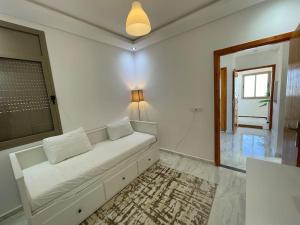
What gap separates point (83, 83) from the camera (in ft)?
8.06

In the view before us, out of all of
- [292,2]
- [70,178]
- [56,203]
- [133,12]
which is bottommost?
[56,203]

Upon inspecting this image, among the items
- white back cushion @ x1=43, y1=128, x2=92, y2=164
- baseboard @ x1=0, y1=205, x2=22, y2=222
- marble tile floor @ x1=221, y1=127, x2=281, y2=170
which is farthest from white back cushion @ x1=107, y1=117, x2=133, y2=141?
marble tile floor @ x1=221, y1=127, x2=281, y2=170

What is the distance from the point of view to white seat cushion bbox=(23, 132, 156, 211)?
1.37m

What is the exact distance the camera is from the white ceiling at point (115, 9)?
183 centimetres

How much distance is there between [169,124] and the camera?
10.0ft

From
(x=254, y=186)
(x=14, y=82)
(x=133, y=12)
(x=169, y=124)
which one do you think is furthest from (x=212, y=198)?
(x=14, y=82)

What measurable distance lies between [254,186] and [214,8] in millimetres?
2220

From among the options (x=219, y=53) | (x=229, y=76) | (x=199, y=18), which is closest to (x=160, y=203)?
(x=219, y=53)

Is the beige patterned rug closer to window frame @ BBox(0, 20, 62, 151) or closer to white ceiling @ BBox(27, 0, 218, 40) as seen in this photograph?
window frame @ BBox(0, 20, 62, 151)

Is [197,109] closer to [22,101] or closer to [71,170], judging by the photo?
[71,170]

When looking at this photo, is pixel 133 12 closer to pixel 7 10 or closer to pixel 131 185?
pixel 7 10

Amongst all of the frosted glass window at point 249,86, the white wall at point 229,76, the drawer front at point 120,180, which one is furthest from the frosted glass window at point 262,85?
the drawer front at point 120,180

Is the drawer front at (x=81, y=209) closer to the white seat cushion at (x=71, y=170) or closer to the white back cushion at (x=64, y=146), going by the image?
the white seat cushion at (x=71, y=170)

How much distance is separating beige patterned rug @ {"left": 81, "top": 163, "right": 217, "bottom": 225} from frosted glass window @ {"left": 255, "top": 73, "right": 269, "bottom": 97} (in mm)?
6132
